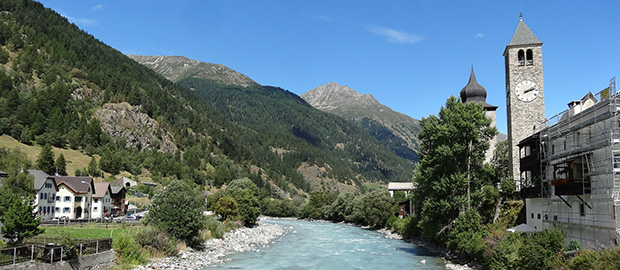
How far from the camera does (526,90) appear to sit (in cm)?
4556

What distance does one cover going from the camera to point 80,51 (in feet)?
570

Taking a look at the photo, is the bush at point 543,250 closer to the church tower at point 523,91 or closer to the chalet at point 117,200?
the church tower at point 523,91

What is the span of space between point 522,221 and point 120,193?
7320 centimetres

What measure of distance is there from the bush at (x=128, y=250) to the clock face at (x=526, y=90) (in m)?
39.2

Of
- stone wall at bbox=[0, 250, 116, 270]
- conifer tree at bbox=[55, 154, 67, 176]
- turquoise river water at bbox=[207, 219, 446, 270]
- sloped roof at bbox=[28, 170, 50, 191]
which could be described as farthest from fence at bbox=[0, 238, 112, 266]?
conifer tree at bbox=[55, 154, 67, 176]

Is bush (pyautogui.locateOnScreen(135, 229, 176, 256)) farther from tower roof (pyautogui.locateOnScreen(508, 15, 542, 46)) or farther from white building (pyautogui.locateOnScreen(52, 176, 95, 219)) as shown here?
tower roof (pyautogui.locateOnScreen(508, 15, 542, 46))

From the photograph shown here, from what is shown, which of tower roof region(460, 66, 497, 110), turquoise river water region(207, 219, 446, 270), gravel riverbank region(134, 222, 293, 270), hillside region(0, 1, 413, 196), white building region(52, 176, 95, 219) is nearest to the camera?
gravel riverbank region(134, 222, 293, 270)

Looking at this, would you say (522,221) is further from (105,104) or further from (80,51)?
(80,51)

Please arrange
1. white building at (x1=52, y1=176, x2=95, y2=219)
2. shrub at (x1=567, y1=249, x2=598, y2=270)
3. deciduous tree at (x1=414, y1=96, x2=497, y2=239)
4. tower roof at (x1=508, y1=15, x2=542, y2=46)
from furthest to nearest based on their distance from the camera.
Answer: white building at (x1=52, y1=176, x2=95, y2=219) → tower roof at (x1=508, y1=15, x2=542, y2=46) → deciduous tree at (x1=414, y1=96, x2=497, y2=239) → shrub at (x1=567, y1=249, x2=598, y2=270)

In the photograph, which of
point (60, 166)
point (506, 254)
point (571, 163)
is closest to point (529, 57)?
point (571, 163)

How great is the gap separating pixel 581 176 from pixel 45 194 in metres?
65.4

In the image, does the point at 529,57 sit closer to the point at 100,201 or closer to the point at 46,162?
the point at 100,201

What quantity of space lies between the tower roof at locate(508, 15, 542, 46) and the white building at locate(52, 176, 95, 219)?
215 feet

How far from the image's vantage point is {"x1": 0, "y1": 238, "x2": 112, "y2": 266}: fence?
80.0ft
